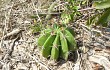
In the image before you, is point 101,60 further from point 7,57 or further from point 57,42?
point 7,57

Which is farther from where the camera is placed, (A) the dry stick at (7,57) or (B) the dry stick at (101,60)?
(A) the dry stick at (7,57)

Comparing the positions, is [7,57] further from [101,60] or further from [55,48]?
[101,60]

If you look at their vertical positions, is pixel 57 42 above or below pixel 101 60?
above

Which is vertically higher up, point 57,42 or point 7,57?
point 57,42

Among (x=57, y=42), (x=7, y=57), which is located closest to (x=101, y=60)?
(x=57, y=42)

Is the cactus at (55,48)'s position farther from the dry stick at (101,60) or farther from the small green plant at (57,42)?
the dry stick at (101,60)

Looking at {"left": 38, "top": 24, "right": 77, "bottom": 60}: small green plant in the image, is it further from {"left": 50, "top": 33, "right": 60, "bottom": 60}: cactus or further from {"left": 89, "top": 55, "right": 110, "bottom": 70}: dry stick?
{"left": 89, "top": 55, "right": 110, "bottom": 70}: dry stick

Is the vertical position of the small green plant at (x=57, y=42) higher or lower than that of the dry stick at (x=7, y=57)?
higher

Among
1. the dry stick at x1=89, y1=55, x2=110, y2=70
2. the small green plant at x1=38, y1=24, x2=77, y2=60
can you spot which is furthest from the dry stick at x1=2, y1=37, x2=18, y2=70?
the dry stick at x1=89, y1=55, x2=110, y2=70

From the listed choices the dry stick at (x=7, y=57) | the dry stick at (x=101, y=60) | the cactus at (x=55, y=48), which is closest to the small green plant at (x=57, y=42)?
the cactus at (x=55, y=48)

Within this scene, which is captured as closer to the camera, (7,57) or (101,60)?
(101,60)
